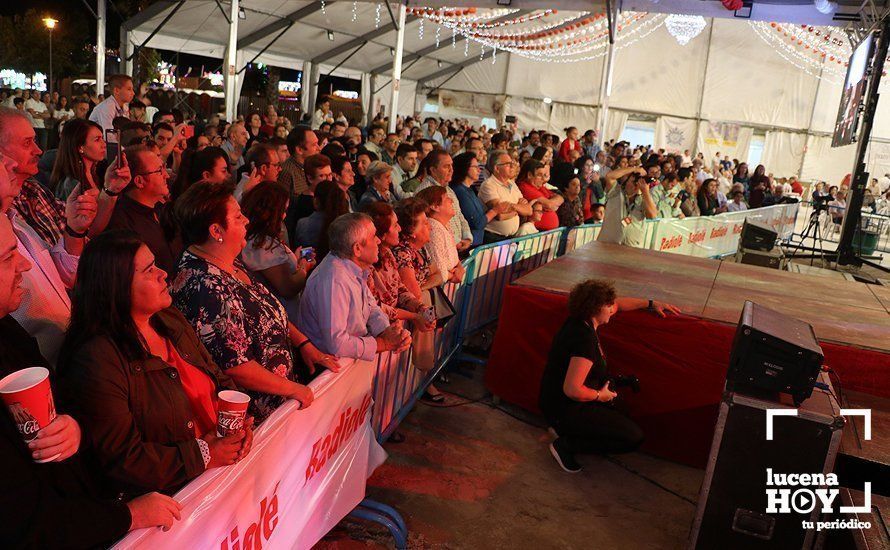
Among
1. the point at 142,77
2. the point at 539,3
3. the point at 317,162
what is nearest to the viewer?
the point at 317,162

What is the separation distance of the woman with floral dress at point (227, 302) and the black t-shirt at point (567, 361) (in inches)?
81.9

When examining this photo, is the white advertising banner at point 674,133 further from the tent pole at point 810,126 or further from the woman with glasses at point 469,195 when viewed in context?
the woman with glasses at point 469,195

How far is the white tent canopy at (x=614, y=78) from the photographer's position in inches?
835

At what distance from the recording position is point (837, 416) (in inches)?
128

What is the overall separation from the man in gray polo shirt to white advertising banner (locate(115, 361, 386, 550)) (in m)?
5.84

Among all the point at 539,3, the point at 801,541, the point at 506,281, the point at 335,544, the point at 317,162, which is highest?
the point at 539,3

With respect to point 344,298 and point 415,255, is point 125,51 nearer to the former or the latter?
point 415,255

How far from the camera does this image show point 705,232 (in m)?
11.6

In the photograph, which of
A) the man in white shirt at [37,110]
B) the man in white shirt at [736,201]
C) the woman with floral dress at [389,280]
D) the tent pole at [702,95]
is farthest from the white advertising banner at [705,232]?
the man in white shirt at [37,110]

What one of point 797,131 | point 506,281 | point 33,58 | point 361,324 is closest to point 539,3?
point 506,281

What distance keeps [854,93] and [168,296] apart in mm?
13536

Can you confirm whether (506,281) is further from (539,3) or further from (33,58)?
(33,58)

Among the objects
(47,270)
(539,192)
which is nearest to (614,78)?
(539,192)

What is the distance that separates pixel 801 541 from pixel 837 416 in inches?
26.5
